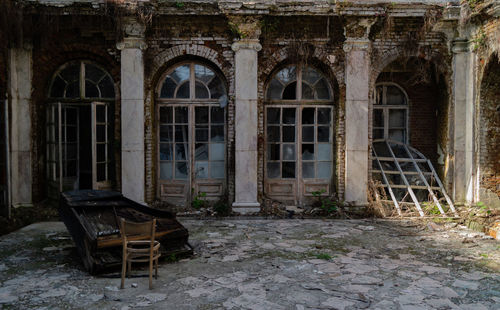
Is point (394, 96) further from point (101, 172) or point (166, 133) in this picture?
point (101, 172)

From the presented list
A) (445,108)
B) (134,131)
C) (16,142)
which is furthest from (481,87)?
(16,142)

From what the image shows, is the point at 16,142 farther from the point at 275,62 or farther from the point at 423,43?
the point at 423,43

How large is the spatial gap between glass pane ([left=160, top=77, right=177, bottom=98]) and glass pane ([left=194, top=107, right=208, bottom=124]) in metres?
0.70

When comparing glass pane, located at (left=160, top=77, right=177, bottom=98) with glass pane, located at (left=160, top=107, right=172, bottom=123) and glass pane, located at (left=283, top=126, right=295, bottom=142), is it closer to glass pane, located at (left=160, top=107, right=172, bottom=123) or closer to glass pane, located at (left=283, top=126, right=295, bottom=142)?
glass pane, located at (left=160, top=107, right=172, bottom=123)

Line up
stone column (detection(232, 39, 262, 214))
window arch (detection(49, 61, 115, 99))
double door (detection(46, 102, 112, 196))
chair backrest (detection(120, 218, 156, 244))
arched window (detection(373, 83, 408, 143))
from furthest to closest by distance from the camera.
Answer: arched window (detection(373, 83, 408, 143)) < window arch (detection(49, 61, 115, 99)) < stone column (detection(232, 39, 262, 214)) < double door (detection(46, 102, 112, 196)) < chair backrest (detection(120, 218, 156, 244))

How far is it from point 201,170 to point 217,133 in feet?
3.09

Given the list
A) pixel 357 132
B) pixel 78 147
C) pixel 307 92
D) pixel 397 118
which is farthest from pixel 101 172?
pixel 397 118

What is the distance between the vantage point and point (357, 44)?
8.51 m

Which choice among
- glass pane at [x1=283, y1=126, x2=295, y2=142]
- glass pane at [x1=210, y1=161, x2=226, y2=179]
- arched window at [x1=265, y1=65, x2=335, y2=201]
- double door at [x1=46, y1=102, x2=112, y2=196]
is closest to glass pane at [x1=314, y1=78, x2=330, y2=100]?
arched window at [x1=265, y1=65, x2=335, y2=201]

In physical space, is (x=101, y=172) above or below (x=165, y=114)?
below

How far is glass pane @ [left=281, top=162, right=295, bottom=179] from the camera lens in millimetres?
9008

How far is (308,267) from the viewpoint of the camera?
520 centimetres

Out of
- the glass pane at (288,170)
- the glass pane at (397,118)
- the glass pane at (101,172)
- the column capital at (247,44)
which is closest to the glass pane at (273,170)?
the glass pane at (288,170)

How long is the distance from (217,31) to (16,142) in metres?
5.01
